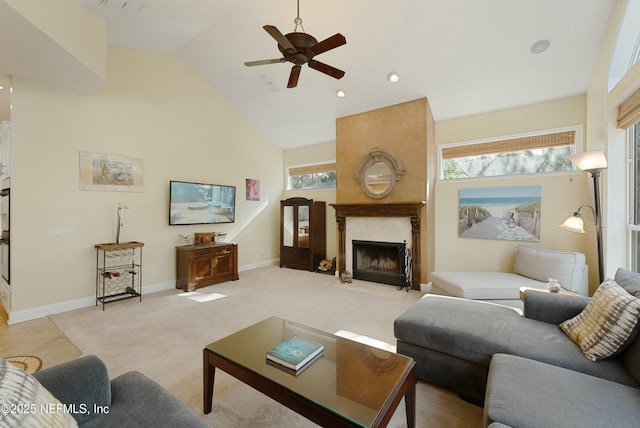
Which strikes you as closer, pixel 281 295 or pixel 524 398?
pixel 524 398

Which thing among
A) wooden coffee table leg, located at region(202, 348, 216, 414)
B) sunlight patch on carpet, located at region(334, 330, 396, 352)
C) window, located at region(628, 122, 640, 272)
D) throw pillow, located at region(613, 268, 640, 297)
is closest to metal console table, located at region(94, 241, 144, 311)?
wooden coffee table leg, located at region(202, 348, 216, 414)

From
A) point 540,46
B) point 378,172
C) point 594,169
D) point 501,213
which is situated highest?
point 540,46

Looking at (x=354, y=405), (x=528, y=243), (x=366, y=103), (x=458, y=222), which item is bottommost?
(x=354, y=405)

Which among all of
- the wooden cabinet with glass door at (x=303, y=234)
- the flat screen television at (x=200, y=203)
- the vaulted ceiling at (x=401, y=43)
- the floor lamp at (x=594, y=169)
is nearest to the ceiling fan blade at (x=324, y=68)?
the vaulted ceiling at (x=401, y=43)

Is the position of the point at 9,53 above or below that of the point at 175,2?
below

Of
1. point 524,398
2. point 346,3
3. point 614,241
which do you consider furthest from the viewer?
point 346,3

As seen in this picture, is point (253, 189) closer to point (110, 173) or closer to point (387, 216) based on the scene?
point (110, 173)

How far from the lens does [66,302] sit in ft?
12.0

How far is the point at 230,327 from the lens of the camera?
3.12 metres

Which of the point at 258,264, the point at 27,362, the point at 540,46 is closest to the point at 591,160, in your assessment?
the point at 540,46

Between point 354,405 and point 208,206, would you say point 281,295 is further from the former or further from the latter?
point 354,405

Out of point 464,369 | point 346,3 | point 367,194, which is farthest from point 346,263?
point 346,3

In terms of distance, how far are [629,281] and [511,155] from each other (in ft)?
10.4

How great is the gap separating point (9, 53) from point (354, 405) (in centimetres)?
436
